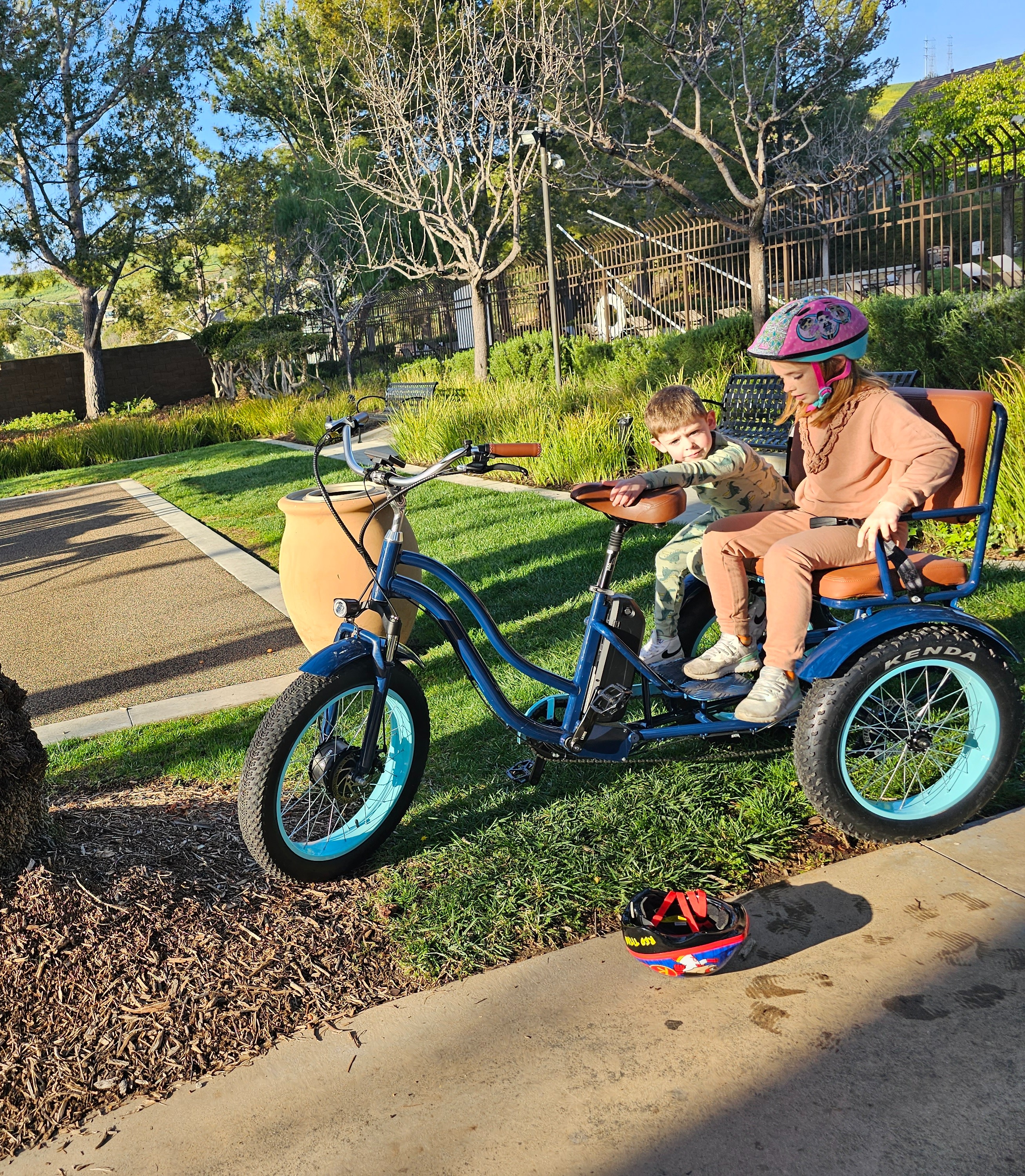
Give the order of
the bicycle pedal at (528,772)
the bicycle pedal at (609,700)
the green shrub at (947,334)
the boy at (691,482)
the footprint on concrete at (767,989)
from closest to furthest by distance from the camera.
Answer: the footprint on concrete at (767,989) < the bicycle pedal at (609,700) < the boy at (691,482) < the bicycle pedal at (528,772) < the green shrub at (947,334)

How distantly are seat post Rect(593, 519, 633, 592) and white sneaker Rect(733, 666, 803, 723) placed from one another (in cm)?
60

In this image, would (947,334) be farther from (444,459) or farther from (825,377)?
(444,459)

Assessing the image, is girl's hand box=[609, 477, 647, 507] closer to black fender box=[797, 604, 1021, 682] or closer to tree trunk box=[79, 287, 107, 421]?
black fender box=[797, 604, 1021, 682]

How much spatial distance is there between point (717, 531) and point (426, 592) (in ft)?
3.46

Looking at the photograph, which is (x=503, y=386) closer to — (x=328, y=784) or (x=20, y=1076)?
(x=328, y=784)

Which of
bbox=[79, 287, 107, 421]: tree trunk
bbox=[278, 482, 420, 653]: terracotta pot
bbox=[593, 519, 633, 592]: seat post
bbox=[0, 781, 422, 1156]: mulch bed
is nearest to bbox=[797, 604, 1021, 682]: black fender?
bbox=[593, 519, 633, 592]: seat post

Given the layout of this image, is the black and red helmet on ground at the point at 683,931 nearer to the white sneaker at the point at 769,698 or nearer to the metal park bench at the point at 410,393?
the white sneaker at the point at 769,698

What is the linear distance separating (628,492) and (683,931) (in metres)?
1.29

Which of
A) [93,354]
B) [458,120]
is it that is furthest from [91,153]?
[458,120]

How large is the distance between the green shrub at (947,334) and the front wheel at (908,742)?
18.1 ft

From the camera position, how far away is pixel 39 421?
28.9m

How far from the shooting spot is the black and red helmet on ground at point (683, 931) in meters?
2.60

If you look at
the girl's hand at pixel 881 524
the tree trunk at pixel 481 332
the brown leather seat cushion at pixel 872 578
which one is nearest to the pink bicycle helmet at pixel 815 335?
the girl's hand at pixel 881 524

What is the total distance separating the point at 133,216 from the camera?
29.8m
